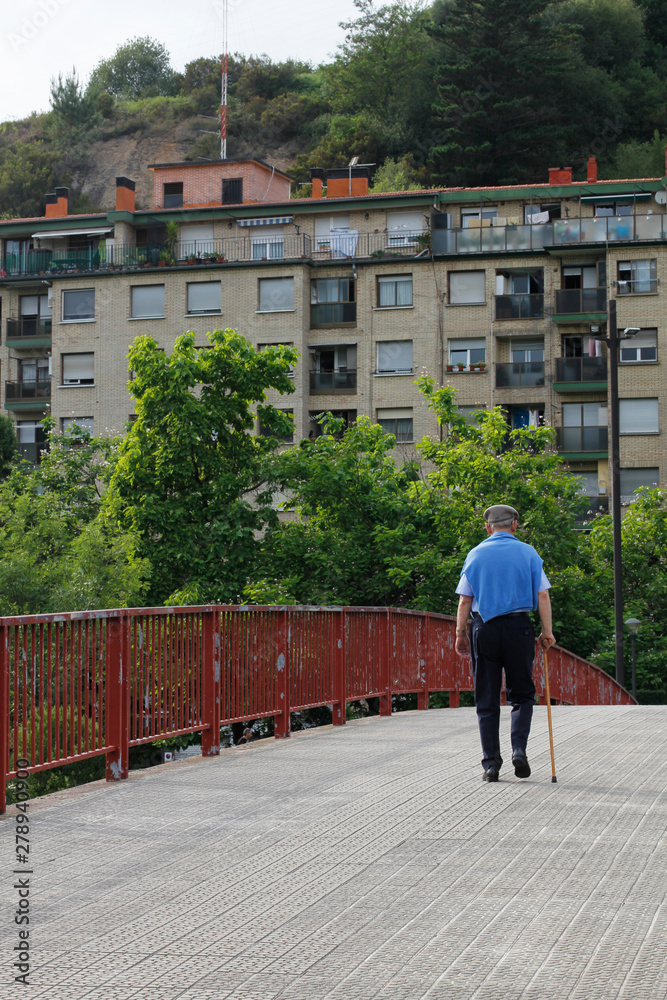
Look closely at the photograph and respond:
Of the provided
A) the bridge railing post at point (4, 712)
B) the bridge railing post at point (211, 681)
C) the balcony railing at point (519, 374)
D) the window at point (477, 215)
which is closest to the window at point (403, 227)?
the window at point (477, 215)

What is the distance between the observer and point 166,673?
9.19m

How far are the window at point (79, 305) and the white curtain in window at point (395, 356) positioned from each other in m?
13.5

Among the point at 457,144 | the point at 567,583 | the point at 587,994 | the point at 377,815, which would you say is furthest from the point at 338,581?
the point at 457,144

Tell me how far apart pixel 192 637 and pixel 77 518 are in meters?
30.1

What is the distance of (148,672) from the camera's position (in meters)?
8.91

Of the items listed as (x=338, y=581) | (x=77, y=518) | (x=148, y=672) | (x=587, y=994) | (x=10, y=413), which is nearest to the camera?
(x=587, y=994)

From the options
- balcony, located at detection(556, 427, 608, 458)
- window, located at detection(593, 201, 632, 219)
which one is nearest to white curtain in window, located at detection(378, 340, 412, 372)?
balcony, located at detection(556, 427, 608, 458)

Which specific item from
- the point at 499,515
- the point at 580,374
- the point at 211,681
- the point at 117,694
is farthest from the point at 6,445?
the point at 499,515

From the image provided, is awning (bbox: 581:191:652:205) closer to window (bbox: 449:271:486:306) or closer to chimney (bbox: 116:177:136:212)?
window (bbox: 449:271:486:306)

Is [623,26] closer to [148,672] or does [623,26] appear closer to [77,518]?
[77,518]

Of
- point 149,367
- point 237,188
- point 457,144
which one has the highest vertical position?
point 457,144

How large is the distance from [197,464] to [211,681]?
2479cm

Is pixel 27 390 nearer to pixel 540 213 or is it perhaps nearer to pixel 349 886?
pixel 540 213

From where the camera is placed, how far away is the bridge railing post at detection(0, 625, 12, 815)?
6902mm
